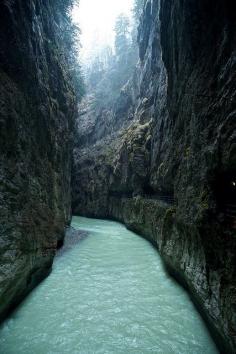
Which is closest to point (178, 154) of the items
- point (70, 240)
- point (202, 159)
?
point (202, 159)

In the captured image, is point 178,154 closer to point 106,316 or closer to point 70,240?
point 106,316

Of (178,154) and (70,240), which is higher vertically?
(178,154)

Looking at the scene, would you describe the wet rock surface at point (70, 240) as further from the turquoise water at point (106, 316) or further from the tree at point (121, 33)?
the tree at point (121, 33)

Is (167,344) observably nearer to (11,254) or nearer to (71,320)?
(71,320)

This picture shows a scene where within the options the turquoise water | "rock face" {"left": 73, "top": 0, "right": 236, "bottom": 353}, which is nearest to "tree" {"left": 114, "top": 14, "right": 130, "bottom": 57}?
"rock face" {"left": 73, "top": 0, "right": 236, "bottom": 353}

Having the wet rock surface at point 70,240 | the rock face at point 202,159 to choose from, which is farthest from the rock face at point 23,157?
the rock face at point 202,159

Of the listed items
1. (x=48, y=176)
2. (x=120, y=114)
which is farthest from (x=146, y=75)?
(x=48, y=176)

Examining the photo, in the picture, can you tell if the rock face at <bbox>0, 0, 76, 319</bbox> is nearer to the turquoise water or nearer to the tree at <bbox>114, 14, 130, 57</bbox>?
the turquoise water
